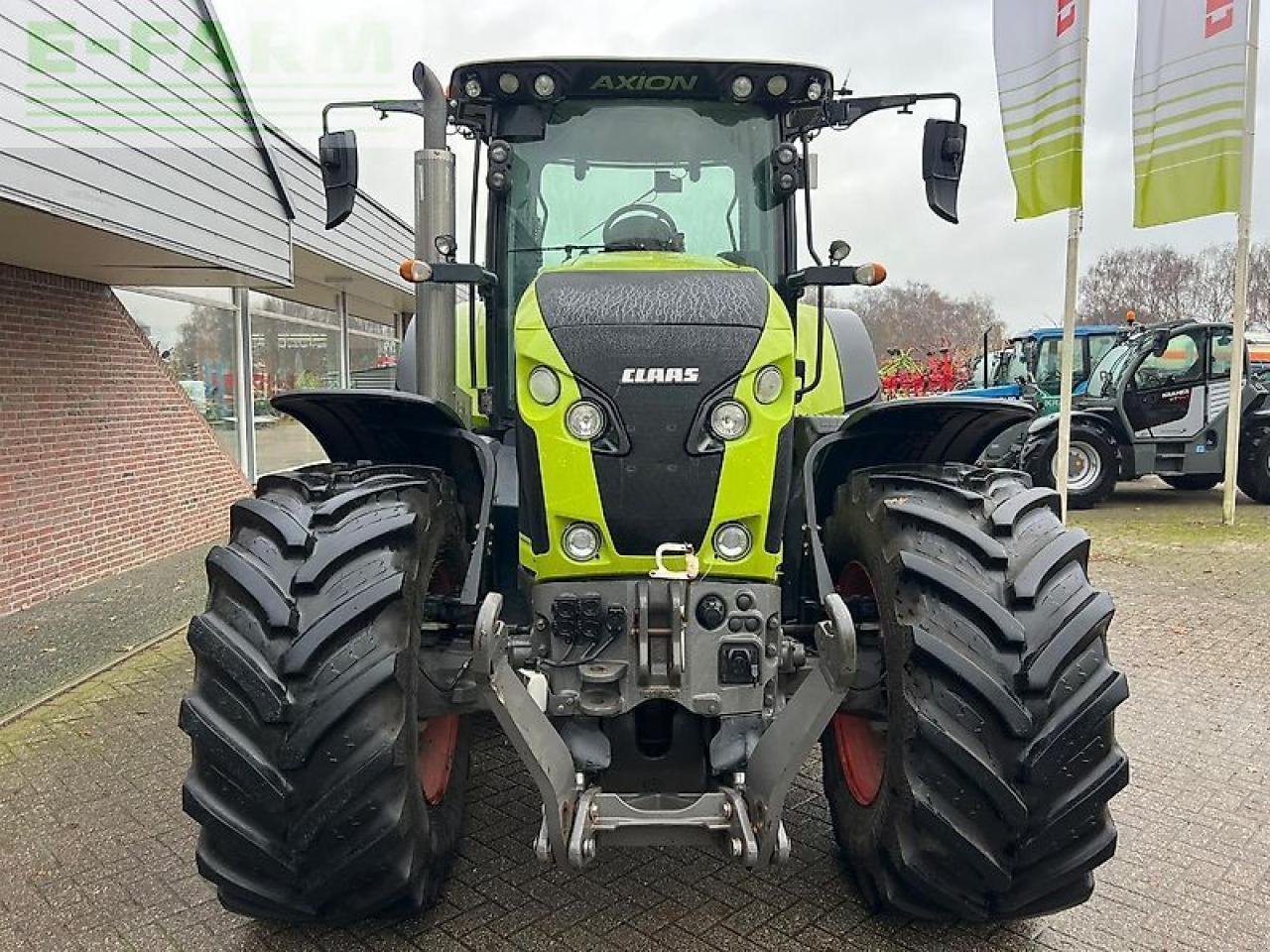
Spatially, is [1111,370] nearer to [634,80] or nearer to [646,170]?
[646,170]

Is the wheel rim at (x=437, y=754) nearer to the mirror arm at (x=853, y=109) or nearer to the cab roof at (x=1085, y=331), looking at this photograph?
the mirror arm at (x=853, y=109)

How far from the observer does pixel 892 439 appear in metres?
3.45

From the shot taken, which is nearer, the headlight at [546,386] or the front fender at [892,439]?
the headlight at [546,386]

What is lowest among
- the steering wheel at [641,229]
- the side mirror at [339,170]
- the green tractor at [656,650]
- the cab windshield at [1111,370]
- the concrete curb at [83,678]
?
the concrete curb at [83,678]

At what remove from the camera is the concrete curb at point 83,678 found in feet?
15.8

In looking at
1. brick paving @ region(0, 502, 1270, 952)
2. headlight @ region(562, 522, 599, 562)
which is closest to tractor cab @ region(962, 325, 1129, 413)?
brick paving @ region(0, 502, 1270, 952)

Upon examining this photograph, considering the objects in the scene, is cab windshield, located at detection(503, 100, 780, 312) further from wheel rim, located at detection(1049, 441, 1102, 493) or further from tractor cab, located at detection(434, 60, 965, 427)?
wheel rim, located at detection(1049, 441, 1102, 493)

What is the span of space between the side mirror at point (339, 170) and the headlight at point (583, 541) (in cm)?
156

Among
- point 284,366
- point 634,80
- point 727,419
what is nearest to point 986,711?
point 727,419

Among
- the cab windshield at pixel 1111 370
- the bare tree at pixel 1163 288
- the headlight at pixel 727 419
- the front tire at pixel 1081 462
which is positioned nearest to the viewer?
the headlight at pixel 727 419

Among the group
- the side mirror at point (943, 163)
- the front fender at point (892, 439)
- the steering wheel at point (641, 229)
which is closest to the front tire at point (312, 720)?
the front fender at point (892, 439)

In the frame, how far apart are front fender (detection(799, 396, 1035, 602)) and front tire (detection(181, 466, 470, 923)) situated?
1171 mm

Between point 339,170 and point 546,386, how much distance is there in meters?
1.43

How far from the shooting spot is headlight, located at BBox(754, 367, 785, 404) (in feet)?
8.66
